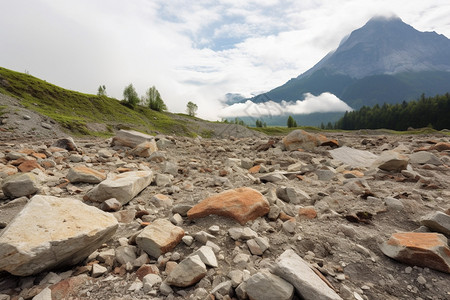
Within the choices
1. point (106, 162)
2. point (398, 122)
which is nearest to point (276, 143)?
point (106, 162)

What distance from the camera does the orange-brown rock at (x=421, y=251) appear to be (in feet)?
9.82

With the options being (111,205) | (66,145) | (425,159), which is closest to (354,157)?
(425,159)

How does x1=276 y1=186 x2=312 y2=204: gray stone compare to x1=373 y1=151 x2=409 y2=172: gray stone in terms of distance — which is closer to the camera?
x1=276 y1=186 x2=312 y2=204: gray stone

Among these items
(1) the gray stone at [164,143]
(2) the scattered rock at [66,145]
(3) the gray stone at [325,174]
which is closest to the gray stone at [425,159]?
(3) the gray stone at [325,174]

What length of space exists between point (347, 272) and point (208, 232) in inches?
84.8

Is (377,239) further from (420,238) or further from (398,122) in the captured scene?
(398,122)

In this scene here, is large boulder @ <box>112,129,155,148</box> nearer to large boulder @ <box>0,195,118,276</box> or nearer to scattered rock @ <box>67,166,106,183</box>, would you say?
scattered rock @ <box>67,166,106,183</box>

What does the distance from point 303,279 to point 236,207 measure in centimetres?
198

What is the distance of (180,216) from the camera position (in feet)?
14.9

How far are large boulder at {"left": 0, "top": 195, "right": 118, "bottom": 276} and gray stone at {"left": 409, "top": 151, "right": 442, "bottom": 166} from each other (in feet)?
36.2

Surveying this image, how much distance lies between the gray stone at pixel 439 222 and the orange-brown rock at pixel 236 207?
2.77 metres

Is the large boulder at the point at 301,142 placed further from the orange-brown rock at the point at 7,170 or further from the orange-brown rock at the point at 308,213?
the orange-brown rock at the point at 7,170

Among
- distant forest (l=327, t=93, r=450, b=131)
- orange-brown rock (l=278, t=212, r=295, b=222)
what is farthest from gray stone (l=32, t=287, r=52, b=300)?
distant forest (l=327, t=93, r=450, b=131)

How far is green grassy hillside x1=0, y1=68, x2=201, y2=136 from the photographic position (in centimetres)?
4103
